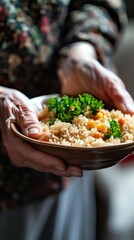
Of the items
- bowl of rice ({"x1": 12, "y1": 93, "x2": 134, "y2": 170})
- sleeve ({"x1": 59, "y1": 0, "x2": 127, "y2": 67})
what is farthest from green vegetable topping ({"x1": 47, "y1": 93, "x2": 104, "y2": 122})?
sleeve ({"x1": 59, "y1": 0, "x2": 127, "y2": 67})

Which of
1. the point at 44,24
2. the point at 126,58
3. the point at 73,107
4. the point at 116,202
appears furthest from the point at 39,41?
the point at 126,58

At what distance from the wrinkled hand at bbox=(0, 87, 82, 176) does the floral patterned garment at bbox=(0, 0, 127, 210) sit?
0.53 feet

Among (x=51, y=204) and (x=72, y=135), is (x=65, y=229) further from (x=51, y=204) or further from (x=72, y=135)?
(x=72, y=135)

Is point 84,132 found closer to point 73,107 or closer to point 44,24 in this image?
point 73,107

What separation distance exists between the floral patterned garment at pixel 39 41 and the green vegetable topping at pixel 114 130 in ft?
1.09

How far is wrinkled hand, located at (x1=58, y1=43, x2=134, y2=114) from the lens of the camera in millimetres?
944

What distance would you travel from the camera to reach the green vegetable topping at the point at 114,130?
80 cm

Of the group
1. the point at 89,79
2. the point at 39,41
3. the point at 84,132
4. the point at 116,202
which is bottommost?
the point at 116,202

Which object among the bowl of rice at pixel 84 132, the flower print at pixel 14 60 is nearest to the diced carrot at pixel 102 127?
the bowl of rice at pixel 84 132

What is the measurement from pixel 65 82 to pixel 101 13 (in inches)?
10.6

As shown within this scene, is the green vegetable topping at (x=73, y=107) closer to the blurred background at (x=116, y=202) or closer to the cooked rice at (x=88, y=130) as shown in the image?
the cooked rice at (x=88, y=130)

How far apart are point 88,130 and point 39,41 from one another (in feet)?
1.13

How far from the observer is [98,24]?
121 centimetres


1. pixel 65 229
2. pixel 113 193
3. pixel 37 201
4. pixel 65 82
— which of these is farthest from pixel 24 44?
pixel 113 193
